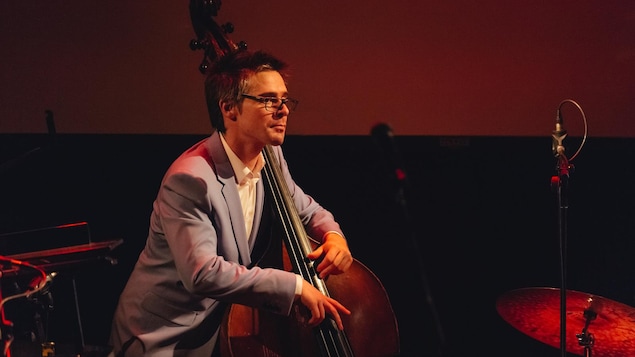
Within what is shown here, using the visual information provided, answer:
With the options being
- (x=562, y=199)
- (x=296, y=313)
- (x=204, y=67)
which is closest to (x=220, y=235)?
(x=296, y=313)

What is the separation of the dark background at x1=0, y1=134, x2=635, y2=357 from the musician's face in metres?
1.14

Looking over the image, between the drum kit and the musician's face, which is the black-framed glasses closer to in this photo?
the musician's face

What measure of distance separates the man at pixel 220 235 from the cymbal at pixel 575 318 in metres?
0.83

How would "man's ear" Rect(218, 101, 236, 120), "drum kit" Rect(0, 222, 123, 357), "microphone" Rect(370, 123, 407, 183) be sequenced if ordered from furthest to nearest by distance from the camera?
"man's ear" Rect(218, 101, 236, 120) < "drum kit" Rect(0, 222, 123, 357) < "microphone" Rect(370, 123, 407, 183)

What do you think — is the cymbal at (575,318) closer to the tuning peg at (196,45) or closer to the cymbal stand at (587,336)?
the cymbal stand at (587,336)

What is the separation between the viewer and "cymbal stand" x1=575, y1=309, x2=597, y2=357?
2.55m

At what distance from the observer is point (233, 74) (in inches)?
92.5

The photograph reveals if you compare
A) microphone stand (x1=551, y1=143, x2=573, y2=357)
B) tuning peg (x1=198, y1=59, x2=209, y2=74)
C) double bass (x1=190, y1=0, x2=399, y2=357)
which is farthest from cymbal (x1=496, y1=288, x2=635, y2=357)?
tuning peg (x1=198, y1=59, x2=209, y2=74)

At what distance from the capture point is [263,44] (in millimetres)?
3512

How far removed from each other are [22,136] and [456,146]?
236 cm

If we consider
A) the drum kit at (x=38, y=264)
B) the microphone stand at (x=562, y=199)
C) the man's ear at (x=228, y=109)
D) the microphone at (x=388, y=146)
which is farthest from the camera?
the microphone stand at (x=562, y=199)

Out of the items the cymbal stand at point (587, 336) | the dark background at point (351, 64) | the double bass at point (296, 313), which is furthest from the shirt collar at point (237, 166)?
the cymbal stand at point (587, 336)

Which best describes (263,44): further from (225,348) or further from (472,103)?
(225,348)

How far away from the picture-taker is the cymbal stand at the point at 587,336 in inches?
101
